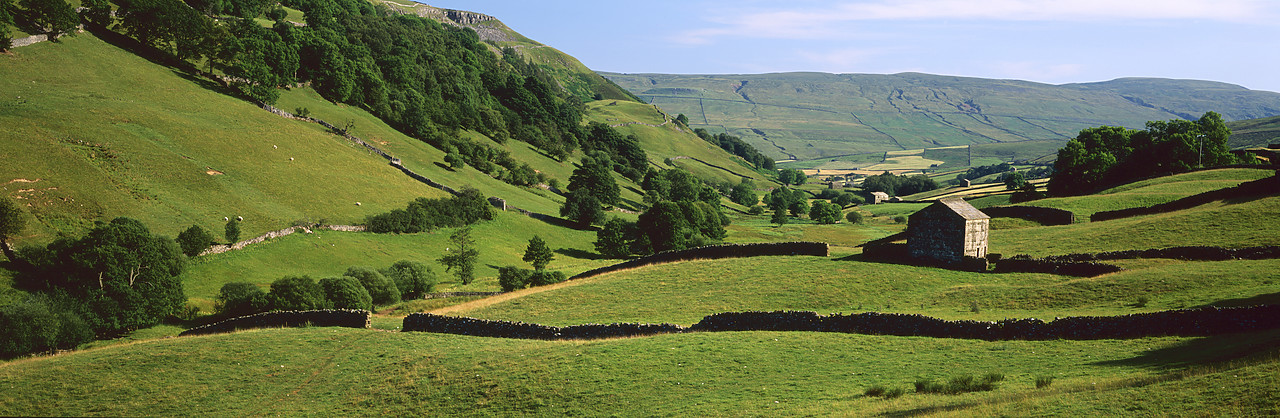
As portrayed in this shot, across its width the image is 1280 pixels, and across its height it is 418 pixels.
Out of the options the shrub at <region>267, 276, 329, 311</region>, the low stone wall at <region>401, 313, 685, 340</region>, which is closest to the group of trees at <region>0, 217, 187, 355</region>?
the shrub at <region>267, 276, 329, 311</region>

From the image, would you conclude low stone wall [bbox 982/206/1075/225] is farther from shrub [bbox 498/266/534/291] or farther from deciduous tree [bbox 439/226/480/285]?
deciduous tree [bbox 439/226/480/285]

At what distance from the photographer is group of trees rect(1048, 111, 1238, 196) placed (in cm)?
8169

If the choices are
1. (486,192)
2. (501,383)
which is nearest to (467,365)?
(501,383)

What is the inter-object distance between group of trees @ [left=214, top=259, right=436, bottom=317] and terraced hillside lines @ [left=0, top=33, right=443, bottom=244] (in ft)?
50.2

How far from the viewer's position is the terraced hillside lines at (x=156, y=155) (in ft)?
192

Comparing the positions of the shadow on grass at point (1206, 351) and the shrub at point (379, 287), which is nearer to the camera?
the shadow on grass at point (1206, 351)

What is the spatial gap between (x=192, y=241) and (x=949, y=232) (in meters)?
50.9

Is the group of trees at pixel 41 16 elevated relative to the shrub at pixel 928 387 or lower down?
elevated

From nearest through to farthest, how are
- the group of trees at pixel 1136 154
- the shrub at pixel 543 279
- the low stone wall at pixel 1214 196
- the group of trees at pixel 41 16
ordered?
the low stone wall at pixel 1214 196
the shrub at pixel 543 279
the group of trees at pixel 1136 154
the group of trees at pixel 41 16

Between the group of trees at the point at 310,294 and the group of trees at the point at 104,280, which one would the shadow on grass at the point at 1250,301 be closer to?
the group of trees at the point at 310,294

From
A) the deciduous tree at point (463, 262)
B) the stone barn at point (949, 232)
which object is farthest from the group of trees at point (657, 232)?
the stone barn at point (949, 232)

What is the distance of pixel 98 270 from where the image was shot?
44.4 meters

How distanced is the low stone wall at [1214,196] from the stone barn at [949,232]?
→ 1699 cm

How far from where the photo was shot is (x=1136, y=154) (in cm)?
8431
